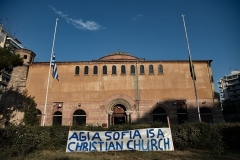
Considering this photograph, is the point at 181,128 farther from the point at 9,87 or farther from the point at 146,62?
the point at 9,87

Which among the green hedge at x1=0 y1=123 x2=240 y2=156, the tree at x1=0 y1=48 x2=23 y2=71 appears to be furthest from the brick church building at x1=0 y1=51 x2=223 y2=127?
the green hedge at x1=0 y1=123 x2=240 y2=156

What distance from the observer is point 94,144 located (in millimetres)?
9781

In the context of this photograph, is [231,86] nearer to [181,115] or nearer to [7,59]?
[181,115]

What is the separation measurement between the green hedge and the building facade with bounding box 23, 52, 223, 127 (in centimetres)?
1289

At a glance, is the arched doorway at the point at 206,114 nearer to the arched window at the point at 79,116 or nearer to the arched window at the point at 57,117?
the arched window at the point at 79,116

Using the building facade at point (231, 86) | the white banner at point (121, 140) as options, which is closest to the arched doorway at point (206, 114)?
the white banner at point (121, 140)

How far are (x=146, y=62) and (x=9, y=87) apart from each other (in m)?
19.3

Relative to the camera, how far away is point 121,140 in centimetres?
977

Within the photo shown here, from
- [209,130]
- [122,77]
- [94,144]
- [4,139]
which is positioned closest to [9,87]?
[122,77]

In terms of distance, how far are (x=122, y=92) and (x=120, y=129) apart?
48.3 ft

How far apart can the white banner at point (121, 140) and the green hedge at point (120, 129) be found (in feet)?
3.25

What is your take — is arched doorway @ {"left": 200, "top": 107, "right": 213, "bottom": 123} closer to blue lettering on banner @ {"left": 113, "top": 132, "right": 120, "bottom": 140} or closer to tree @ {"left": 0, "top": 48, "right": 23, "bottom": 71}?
blue lettering on banner @ {"left": 113, "top": 132, "right": 120, "bottom": 140}

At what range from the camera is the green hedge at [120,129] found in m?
10.1

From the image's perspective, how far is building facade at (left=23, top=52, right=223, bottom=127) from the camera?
24.6m
